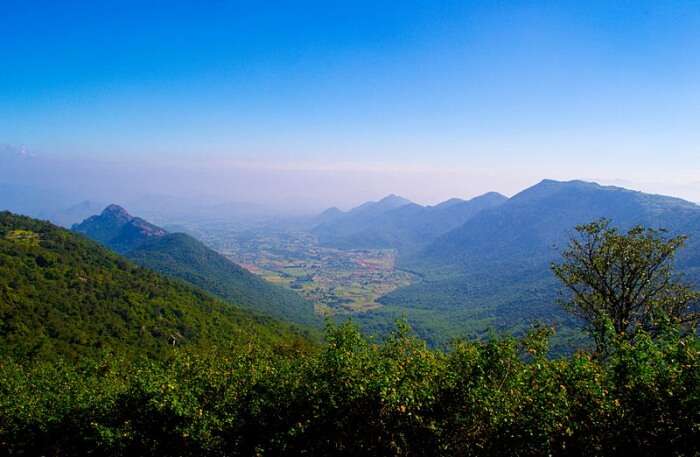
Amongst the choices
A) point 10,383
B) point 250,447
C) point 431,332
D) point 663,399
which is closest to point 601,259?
point 663,399

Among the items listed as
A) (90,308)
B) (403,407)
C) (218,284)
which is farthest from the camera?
(218,284)

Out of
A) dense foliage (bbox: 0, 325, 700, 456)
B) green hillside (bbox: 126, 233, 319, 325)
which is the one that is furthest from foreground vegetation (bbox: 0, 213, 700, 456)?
green hillside (bbox: 126, 233, 319, 325)

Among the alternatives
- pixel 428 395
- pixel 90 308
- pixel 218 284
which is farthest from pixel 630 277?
pixel 218 284

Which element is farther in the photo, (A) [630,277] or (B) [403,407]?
(A) [630,277]

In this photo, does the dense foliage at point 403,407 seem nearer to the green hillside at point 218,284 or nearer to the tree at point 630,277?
the tree at point 630,277

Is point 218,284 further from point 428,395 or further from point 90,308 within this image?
point 428,395

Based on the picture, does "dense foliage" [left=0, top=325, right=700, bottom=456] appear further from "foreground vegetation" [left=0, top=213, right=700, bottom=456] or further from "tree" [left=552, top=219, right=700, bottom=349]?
"tree" [left=552, top=219, right=700, bottom=349]

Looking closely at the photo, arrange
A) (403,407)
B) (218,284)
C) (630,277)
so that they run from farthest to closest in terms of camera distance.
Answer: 1. (218,284)
2. (630,277)
3. (403,407)

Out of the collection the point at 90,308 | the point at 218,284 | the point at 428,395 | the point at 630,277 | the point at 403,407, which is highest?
the point at 630,277
